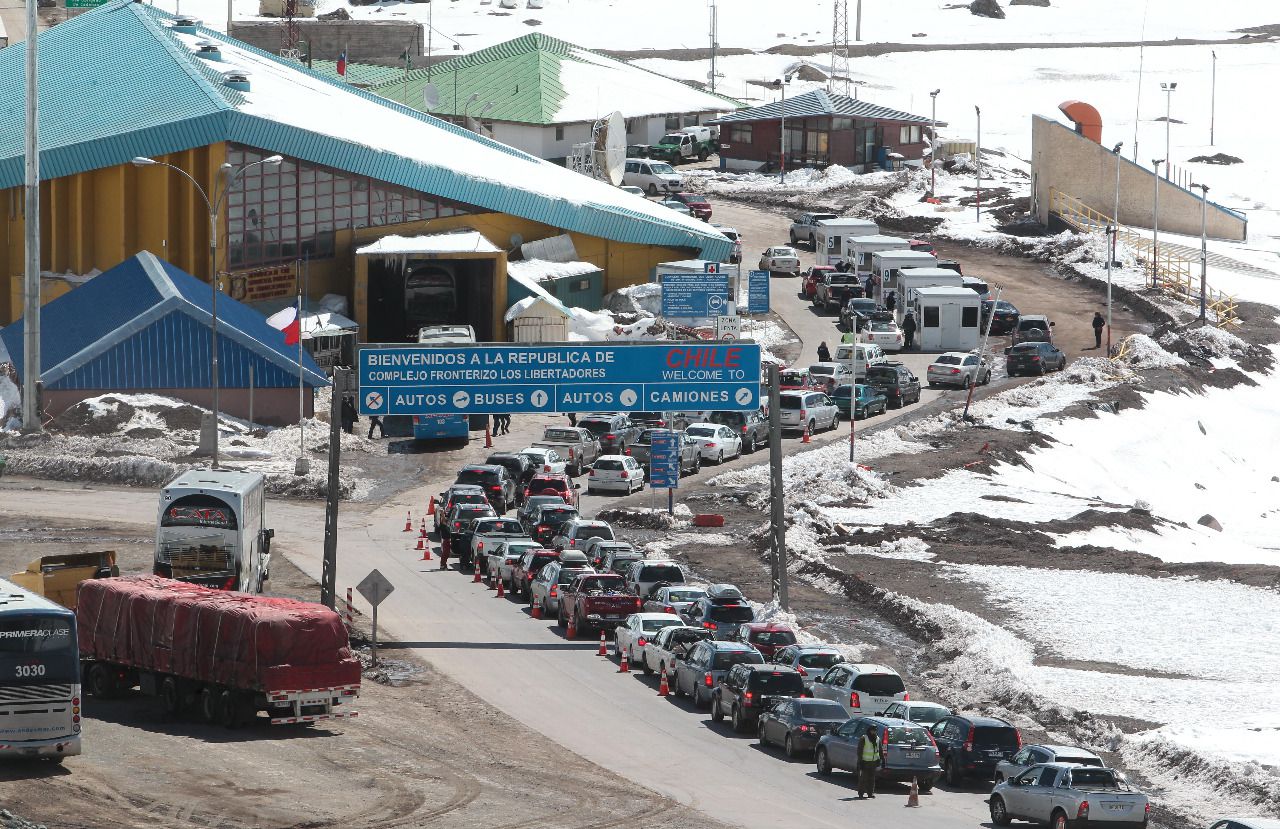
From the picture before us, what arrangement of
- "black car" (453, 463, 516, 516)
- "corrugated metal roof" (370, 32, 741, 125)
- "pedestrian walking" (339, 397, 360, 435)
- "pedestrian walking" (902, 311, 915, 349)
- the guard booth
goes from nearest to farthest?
"black car" (453, 463, 516, 516) < "pedestrian walking" (339, 397, 360, 435) < the guard booth < "pedestrian walking" (902, 311, 915, 349) < "corrugated metal roof" (370, 32, 741, 125)

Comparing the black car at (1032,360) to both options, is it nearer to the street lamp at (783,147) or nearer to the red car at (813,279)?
the red car at (813,279)

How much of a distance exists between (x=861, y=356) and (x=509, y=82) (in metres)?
52.6

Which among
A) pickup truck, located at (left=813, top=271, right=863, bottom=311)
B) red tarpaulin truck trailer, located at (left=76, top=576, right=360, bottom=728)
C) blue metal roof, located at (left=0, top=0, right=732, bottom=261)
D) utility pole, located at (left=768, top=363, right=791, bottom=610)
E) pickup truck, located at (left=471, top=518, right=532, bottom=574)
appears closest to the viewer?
red tarpaulin truck trailer, located at (left=76, top=576, right=360, bottom=728)

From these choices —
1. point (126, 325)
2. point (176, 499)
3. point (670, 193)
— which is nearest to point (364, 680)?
point (176, 499)

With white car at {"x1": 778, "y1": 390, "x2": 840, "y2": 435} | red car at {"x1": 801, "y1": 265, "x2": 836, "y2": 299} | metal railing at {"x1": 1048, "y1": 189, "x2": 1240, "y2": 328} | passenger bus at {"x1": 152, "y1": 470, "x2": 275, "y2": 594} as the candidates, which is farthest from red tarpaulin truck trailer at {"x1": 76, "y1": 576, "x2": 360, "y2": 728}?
metal railing at {"x1": 1048, "y1": 189, "x2": 1240, "y2": 328}

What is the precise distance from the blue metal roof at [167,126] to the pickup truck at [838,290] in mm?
5184

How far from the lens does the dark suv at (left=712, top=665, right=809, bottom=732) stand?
1410 inches

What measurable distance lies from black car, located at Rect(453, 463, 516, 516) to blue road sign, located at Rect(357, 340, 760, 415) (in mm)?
10663

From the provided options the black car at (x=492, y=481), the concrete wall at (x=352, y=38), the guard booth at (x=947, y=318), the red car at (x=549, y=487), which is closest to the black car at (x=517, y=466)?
the red car at (x=549, y=487)

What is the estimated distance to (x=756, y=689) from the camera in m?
35.9

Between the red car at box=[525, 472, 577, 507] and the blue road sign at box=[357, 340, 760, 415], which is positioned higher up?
the blue road sign at box=[357, 340, 760, 415]

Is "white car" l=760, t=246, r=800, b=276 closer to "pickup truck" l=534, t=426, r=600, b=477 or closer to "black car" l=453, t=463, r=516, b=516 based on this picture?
"pickup truck" l=534, t=426, r=600, b=477

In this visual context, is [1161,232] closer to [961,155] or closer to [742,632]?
[961,155]

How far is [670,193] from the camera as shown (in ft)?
368
